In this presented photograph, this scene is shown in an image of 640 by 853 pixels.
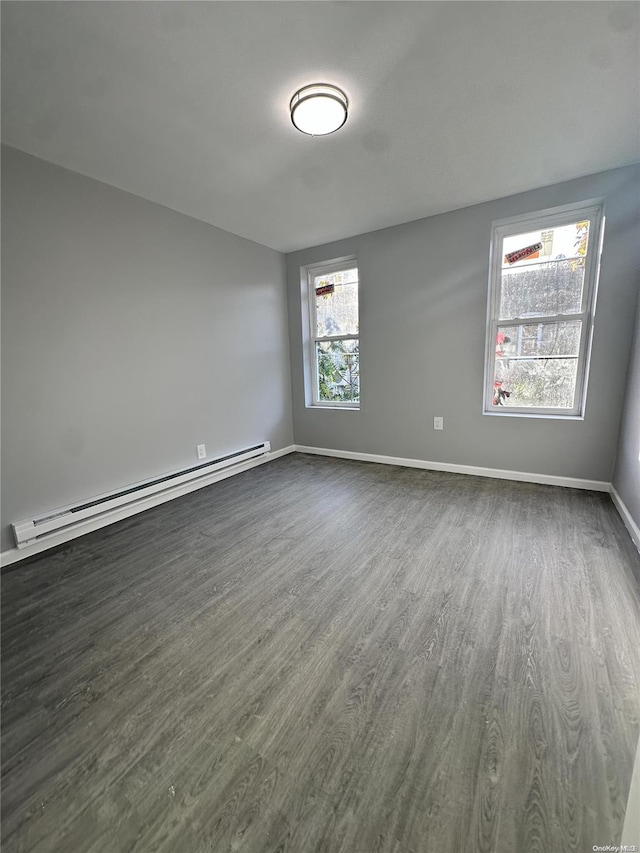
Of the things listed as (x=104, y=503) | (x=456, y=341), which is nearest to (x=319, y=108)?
(x=456, y=341)

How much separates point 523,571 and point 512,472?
1551mm

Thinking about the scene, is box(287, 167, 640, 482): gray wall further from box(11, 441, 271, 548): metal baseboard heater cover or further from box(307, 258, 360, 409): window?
box(11, 441, 271, 548): metal baseboard heater cover

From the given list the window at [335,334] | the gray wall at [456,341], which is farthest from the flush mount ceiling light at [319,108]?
the window at [335,334]

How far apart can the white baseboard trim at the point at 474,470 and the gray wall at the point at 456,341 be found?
→ 0.06m

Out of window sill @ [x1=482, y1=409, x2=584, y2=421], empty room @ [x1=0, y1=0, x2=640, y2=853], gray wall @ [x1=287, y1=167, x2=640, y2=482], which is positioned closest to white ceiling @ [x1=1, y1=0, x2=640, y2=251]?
empty room @ [x1=0, y1=0, x2=640, y2=853]

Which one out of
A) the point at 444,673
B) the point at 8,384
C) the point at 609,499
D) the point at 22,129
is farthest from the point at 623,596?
the point at 22,129

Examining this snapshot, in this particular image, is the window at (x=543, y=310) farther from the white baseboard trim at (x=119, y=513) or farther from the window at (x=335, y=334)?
the white baseboard trim at (x=119, y=513)

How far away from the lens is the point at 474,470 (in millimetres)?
3438

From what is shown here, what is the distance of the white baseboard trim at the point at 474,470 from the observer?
297cm

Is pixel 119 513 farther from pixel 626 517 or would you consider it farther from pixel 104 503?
pixel 626 517

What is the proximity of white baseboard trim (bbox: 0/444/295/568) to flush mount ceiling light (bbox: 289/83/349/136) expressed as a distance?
2802mm

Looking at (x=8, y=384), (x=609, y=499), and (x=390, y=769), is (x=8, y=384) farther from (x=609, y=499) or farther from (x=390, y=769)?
(x=609, y=499)

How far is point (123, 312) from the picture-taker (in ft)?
8.83

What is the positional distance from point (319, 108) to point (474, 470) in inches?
121
